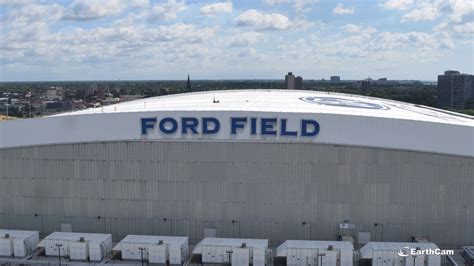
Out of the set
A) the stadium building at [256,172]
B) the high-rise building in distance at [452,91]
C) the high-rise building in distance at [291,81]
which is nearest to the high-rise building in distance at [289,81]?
the high-rise building in distance at [291,81]

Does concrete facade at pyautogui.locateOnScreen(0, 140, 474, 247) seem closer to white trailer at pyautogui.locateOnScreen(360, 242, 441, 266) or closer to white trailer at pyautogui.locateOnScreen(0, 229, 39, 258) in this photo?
white trailer at pyautogui.locateOnScreen(360, 242, 441, 266)

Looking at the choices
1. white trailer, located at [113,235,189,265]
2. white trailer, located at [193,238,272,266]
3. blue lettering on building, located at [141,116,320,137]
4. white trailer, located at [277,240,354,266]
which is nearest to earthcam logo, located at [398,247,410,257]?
white trailer, located at [277,240,354,266]

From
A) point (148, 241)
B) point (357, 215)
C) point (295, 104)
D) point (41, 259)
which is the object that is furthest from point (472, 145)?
point (41, 259)

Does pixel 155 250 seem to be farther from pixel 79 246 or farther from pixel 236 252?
pixel 236 252

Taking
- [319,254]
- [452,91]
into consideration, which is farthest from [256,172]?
[452,91]

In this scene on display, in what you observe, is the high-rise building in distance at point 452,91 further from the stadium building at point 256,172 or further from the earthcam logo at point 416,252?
the earthcam logo at point 416,252

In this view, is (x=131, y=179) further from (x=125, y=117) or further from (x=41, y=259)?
(x=41, y=259)
